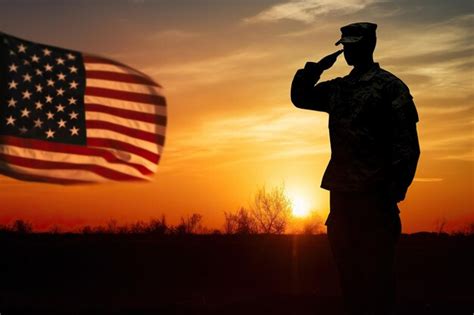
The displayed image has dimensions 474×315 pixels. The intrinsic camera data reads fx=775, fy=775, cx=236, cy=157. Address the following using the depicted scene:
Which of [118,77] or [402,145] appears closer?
[402,145]

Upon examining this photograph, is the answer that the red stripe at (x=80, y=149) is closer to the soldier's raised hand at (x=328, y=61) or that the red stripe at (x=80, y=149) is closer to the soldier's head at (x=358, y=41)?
the soldier's raised hand at (x=328, y=61)

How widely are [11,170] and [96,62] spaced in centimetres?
184

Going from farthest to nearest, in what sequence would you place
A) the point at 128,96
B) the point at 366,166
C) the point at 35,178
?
1. the point at 128,96
2. the point at 35,178
3. the point at 366,166

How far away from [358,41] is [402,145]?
0.91 metres

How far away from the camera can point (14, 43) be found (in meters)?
8.93

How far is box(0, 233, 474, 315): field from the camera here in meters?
10.8

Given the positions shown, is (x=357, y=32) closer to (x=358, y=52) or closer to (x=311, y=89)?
(x=358, y=52)

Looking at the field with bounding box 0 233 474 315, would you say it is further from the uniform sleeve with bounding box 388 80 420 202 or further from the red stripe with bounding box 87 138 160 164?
the uniform sleeve with bounding box 388 80 420 202

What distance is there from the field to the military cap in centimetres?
475

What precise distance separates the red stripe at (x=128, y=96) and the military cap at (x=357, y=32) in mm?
4043

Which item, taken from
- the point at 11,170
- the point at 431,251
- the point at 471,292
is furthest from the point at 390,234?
the point at 431,251

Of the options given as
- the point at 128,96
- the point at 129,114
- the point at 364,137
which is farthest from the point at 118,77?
the point at 364,137

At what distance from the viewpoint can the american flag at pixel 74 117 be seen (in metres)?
8.70

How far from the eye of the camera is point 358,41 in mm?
6062
